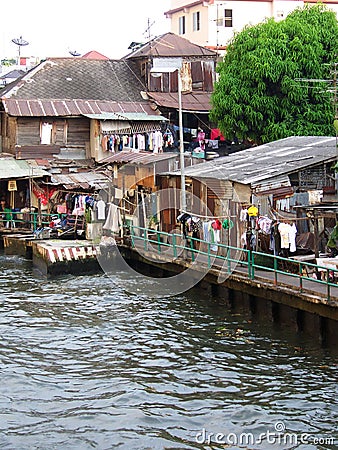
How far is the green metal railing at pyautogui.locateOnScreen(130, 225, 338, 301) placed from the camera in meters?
17.3

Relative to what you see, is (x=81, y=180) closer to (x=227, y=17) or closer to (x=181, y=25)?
(x=227, y=17)

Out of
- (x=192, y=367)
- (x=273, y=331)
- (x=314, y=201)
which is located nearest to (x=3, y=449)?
(x=192, y=367)

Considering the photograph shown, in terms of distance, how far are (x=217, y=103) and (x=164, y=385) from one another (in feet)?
64.0

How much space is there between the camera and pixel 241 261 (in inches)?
786

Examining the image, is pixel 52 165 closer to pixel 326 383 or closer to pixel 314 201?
pixel 314 201

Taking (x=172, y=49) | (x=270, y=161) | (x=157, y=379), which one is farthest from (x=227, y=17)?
(x=157, y=379)

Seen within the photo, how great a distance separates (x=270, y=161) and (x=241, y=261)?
383cm

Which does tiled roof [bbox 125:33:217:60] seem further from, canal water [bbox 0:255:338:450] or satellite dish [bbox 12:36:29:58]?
canal water [bbox 0:255:338:450]

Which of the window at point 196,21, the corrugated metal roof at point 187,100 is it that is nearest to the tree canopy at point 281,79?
the corrugated metal roof at point 187,100

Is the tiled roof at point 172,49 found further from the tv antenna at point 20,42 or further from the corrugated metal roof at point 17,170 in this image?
the tv antenna at point 20,42

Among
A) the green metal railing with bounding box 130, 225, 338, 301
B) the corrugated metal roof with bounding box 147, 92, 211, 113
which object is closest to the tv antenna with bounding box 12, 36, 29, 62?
the corrugated metal roof with bounding box 147, 92, 211, 113

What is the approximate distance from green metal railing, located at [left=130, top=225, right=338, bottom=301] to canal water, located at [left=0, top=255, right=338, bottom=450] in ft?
3.72

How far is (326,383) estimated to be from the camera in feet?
47.0

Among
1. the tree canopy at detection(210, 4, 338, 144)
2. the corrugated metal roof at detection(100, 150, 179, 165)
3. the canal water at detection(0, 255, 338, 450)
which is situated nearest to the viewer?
the canal water at detection(0, 255, 338, 450)
